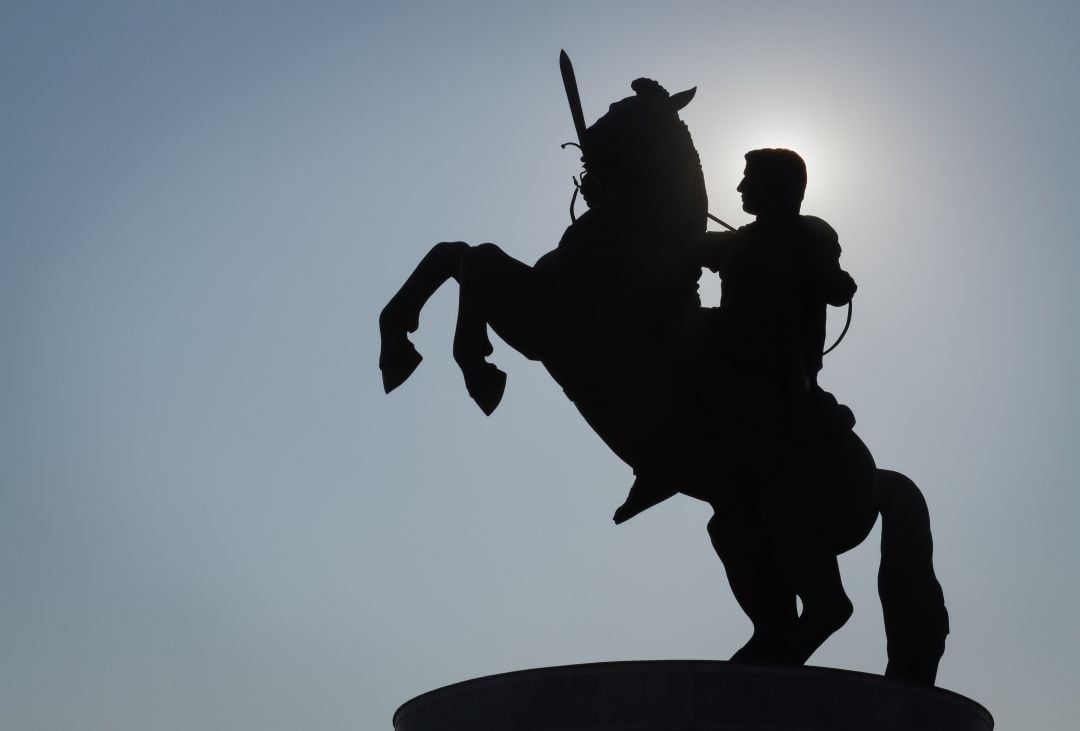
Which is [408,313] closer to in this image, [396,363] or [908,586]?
[396,363]

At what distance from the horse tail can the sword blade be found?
300cm

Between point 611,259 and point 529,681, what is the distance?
9.00 ft

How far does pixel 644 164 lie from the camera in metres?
10.4

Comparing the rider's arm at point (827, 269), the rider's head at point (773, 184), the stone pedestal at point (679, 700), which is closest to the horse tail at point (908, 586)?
the stone pedestal at point (679, 700)

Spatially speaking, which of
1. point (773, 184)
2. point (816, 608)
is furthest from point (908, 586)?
point (773, 184)

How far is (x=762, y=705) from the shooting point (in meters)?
8.51

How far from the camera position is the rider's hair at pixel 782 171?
33.1 feet

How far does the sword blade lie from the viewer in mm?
10727

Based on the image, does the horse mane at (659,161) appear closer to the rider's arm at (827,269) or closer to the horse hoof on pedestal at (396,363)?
the rider's arm at (827,269)

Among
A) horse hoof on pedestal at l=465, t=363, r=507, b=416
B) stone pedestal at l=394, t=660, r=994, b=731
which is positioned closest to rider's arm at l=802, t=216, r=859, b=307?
horse hoof on pedestal at l=465, t=363, r=507, b=416

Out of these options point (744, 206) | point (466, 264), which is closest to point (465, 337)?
point (466, 264)

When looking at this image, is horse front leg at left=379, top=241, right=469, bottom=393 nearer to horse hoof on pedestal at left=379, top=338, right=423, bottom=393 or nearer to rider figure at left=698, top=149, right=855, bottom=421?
horse hoof on pedestal at left=379, top=338, right=423, bottom=393

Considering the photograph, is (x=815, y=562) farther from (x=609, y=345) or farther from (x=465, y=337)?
(x=465, y=337)

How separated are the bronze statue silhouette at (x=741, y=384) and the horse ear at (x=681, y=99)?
1016 millimetres
